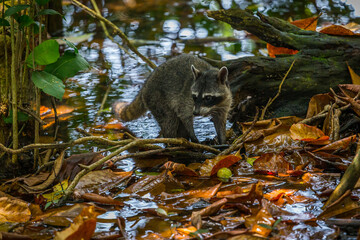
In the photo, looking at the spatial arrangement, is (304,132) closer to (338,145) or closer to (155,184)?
(338,145)

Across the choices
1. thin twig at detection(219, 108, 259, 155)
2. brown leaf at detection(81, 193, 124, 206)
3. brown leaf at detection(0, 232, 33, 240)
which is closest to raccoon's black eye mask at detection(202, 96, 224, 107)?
thin twig at detection(219, 108, 259, 155)

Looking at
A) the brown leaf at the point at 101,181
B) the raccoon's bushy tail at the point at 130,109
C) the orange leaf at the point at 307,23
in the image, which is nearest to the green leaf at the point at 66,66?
the brown leaf at the point at 101,181

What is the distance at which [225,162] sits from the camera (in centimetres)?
402

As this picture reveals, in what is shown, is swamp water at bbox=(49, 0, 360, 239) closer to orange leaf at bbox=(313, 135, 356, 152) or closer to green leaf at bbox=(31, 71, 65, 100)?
orange leaf at bbox=(313, 135, 356, 152)

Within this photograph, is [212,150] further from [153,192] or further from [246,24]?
[246,24]

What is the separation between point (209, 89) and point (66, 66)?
1.90 meters

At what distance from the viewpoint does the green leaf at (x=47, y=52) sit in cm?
346

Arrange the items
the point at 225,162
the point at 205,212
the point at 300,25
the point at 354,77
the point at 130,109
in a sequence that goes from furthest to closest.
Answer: the point at 300,25 < the point at 130,109 < the point at 354,77 < the point at 225,162 < the point at 205,212

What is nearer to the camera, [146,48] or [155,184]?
[155,184]

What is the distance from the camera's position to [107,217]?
3266 mm

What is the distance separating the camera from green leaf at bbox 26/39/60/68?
136 inches

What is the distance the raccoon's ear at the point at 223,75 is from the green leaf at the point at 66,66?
1.81 m

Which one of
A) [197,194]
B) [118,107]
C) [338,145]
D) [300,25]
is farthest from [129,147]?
[300,25]

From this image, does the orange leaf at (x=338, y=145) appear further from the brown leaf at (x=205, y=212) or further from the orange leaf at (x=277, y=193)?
the brown leaf at (x=205, y=212)
